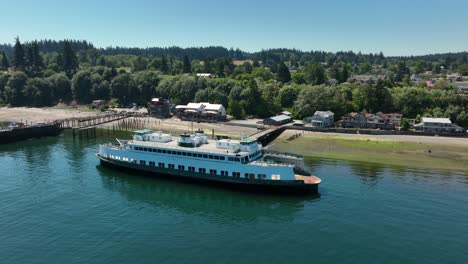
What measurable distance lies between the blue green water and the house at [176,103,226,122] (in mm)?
56811

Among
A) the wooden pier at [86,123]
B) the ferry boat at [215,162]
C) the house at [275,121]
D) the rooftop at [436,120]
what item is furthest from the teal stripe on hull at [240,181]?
the rooftop at [436,120]

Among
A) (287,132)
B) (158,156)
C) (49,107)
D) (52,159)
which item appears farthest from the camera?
(49,107)

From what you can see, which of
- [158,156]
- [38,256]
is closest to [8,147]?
[158,156]

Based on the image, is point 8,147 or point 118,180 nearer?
point 118,180

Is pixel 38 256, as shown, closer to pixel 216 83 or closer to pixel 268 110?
pixel 268 110

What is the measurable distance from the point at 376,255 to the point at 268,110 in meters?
93.5

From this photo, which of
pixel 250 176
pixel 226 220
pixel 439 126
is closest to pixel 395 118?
pixel 439 126

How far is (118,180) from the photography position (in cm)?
6284

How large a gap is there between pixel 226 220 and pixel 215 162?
1341 cm

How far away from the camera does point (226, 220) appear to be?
4650cm

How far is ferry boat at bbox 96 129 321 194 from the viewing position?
179 feet

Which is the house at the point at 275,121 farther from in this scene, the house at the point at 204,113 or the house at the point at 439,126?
the house at the point at 439,126

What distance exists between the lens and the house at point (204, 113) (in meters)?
120

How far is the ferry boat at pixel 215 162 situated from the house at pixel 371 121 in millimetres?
50105
